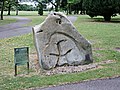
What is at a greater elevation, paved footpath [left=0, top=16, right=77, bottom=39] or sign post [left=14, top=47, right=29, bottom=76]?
sign post [left=14, top=47, right=29, bottom=76]

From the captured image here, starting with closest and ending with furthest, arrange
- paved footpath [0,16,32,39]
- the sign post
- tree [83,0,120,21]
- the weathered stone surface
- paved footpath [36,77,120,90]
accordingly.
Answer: paved footpath [36,77,120,90] < the sign post < the weathered stone surface < paved footpath [0,16,32,39] < tree [83,0,120,21]

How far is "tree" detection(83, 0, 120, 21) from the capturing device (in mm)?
29688

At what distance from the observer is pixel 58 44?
824cm

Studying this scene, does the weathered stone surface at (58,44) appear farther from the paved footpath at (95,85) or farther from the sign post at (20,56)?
the paved footpath at (95,85)

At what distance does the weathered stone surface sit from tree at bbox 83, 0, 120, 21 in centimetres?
2169

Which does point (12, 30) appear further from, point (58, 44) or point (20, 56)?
point (20, 56)

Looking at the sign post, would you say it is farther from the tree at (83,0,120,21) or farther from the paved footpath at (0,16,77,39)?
the tree at (83,0,120,21)

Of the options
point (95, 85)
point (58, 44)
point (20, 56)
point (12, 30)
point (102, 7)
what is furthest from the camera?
point (102, 7)

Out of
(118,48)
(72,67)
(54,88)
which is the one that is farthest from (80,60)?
(118,48)

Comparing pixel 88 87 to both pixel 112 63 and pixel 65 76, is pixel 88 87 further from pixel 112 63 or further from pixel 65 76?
pixel 112 63

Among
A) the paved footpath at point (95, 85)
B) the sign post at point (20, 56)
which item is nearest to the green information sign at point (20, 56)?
Result: the sign post at point (20, 56)

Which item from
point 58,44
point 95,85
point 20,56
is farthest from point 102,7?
point 95,85

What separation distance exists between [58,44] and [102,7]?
75.5 feet

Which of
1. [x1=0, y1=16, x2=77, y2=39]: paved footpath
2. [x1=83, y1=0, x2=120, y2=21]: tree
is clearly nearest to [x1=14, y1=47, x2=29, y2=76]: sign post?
[x1=0, y1=16, x2=77, y2=39]: paved footpath
